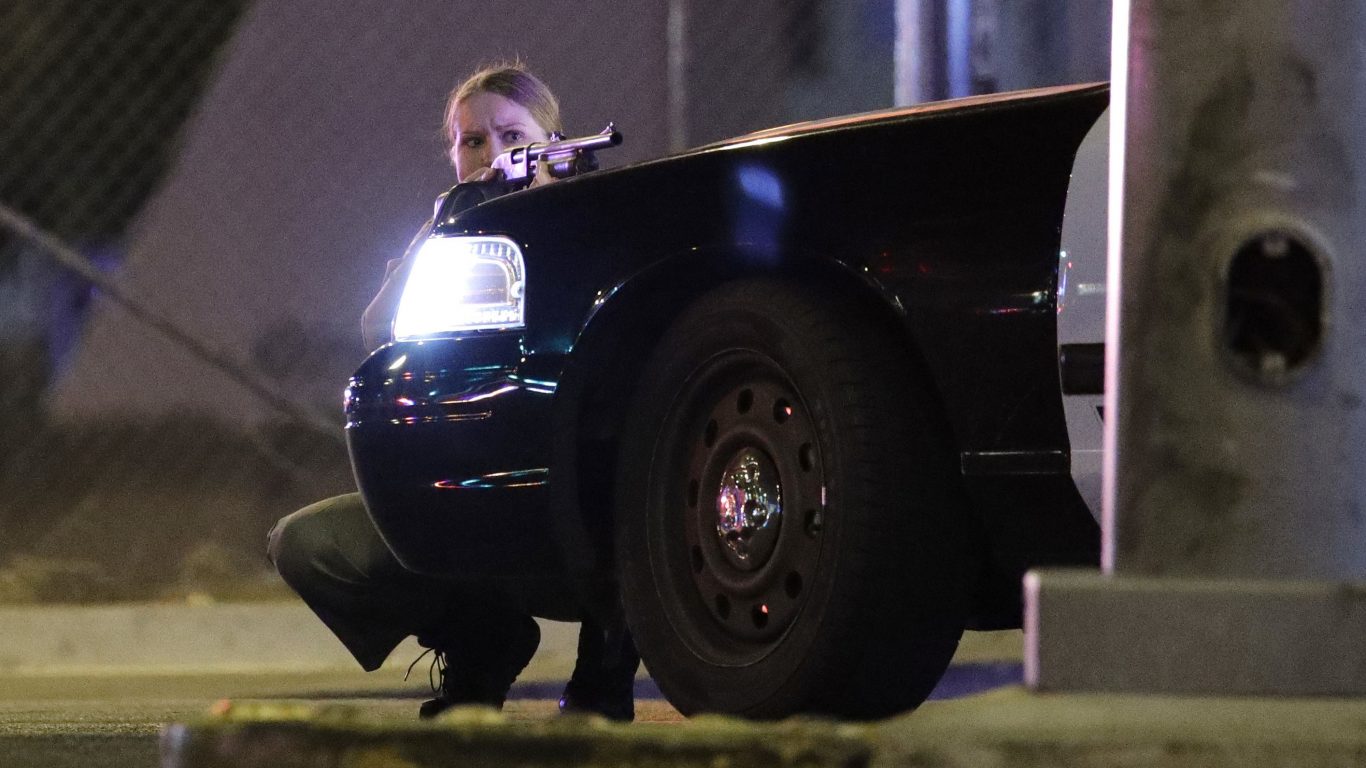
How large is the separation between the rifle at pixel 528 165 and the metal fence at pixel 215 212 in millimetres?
3312

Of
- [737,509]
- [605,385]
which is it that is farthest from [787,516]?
[605,385]

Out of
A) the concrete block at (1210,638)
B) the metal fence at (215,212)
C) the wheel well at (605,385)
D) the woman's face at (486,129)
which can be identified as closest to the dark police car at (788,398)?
the wheel well at (605,385)

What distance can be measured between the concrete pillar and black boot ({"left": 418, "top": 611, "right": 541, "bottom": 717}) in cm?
247

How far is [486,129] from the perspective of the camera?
560 cm

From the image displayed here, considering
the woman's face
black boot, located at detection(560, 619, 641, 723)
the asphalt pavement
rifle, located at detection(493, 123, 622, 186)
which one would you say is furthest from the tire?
the asphalt pavement

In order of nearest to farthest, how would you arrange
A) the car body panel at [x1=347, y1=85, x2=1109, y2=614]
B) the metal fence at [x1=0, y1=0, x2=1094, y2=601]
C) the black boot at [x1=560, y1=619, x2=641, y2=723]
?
the car body panel at [x1=347, y1=85, x2=1109, y2=614]
the black boot at [x1=560, y1=619, x2=641, y2=723]
the metal fence at [x1=0, y1=0, x2=1094, y2=601]

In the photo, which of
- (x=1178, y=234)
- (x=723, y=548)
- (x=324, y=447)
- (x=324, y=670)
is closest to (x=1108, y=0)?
(x=324, y=447)

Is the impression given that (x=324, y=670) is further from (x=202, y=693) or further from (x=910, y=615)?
(x=910, y=615)

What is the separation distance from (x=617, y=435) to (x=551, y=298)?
26cm

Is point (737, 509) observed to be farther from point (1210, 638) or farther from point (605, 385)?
point (1210, 638)

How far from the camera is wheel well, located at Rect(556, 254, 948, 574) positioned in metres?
3.73

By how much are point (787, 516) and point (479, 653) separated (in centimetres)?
165

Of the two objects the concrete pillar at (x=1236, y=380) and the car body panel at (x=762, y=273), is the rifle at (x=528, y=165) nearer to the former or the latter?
the car body panel at (x=762, y=273)

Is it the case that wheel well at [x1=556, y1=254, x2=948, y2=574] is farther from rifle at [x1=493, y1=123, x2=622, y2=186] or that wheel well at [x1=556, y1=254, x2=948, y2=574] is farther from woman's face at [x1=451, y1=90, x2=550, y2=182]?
woman's face at [x1=451, y1=90, x2=550, y2=182]
